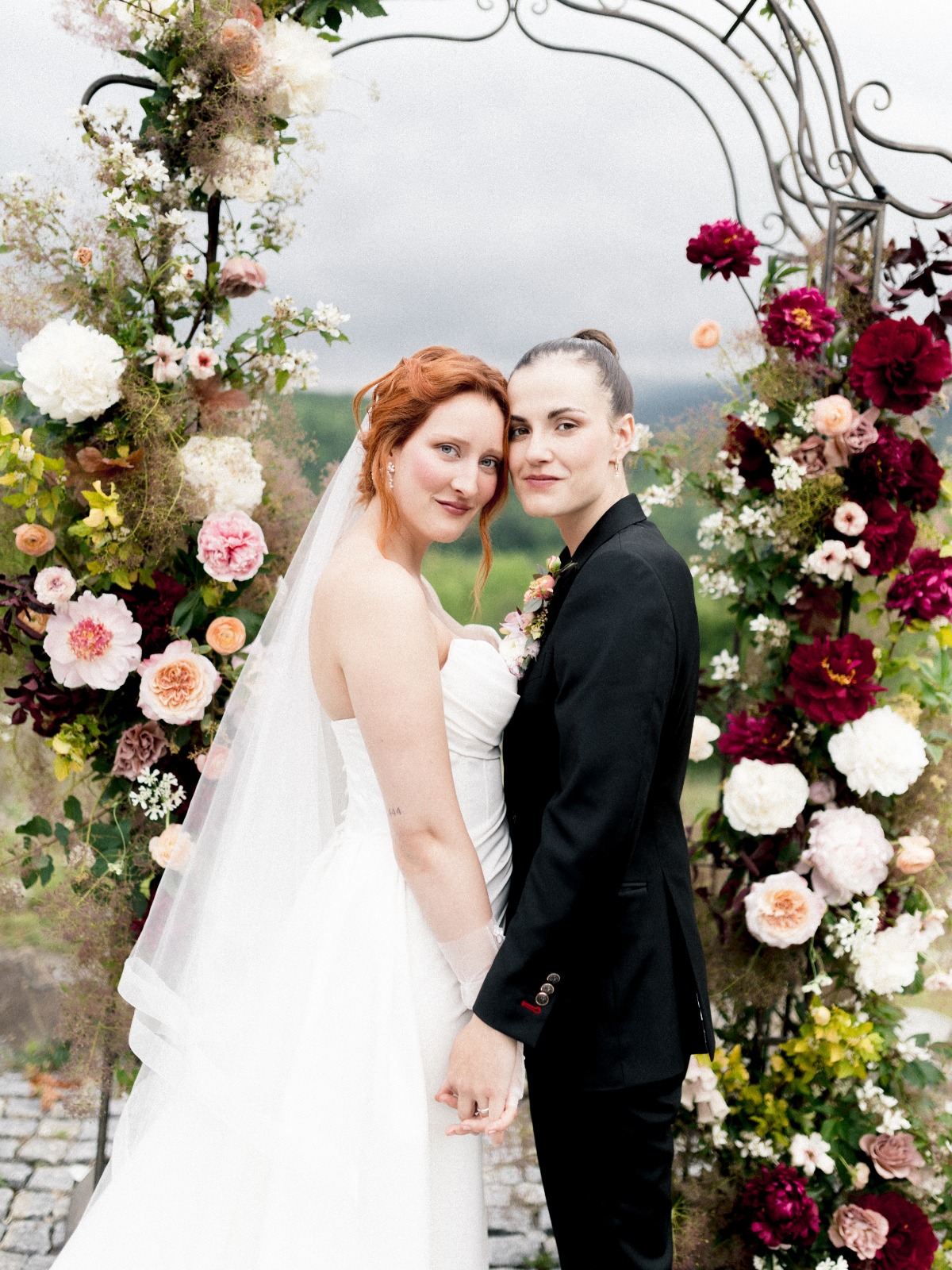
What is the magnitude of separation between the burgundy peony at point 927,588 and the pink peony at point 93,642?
2.27 metres

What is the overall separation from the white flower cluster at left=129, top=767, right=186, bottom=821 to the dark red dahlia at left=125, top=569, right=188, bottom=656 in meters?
0.36

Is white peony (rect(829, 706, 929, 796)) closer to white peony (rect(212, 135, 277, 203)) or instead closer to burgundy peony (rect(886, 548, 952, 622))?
burgundy peony (rect(886, 548, 952, 622))

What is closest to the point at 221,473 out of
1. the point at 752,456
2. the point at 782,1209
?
the point at 752,456

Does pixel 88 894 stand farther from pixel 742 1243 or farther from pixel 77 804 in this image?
pixel 742 1243

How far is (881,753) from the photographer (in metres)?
2.95

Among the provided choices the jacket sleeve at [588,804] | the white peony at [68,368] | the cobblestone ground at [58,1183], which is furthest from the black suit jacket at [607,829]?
the cobblestone ground at [58,1183]

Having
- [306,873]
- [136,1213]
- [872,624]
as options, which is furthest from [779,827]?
[136,1213]

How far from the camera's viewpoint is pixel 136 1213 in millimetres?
2105

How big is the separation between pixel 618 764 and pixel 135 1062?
1935 mm

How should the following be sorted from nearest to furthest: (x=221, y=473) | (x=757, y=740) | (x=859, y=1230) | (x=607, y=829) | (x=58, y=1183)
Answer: (x=607, y=829)
(x=221, y=473)
(x=859, y=1230)
(x=757, y=740)
(x=58, y=1183)

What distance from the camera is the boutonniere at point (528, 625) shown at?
7.82ft

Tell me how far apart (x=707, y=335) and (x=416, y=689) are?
1.75 metres

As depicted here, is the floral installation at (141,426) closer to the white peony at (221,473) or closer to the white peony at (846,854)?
the white peony at (221,473)

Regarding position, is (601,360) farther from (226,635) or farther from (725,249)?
(226,635)
